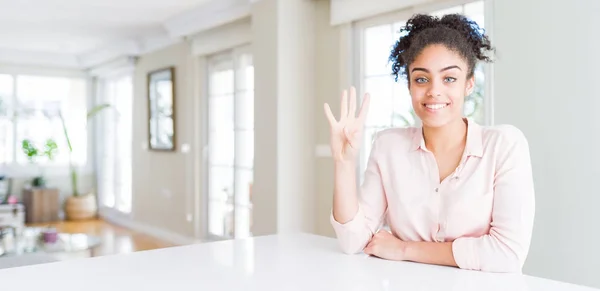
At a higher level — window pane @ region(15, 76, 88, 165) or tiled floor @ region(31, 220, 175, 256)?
window pane @ region(15, 76, 88, 165)

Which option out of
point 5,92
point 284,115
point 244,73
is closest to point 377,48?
point 284,115

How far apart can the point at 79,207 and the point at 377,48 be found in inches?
227

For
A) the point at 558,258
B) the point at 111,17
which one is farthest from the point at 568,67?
the point at 111,17

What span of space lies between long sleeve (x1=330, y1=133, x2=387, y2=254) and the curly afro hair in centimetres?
26

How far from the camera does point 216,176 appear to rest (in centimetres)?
554

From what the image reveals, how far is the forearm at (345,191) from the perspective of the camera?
1.31m

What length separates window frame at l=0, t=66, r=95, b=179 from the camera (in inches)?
303

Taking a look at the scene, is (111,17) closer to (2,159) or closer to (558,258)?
(2,159)

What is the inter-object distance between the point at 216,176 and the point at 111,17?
6.44 ft

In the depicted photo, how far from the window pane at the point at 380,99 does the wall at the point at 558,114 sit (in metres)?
0.94

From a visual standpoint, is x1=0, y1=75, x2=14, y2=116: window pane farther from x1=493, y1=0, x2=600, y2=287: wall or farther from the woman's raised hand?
the woman's raised hand

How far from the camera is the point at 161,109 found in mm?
6285

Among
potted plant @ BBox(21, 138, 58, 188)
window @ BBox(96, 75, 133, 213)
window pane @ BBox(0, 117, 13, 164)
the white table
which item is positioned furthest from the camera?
window pane @ BBox(0, 117, 13, 164)

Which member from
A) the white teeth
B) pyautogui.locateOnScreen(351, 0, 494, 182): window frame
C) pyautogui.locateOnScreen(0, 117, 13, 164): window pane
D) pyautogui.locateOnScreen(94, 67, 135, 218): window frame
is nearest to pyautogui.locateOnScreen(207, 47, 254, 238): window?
pyautogui.locateOnScreen(351, 0, 494, 182): window frame
